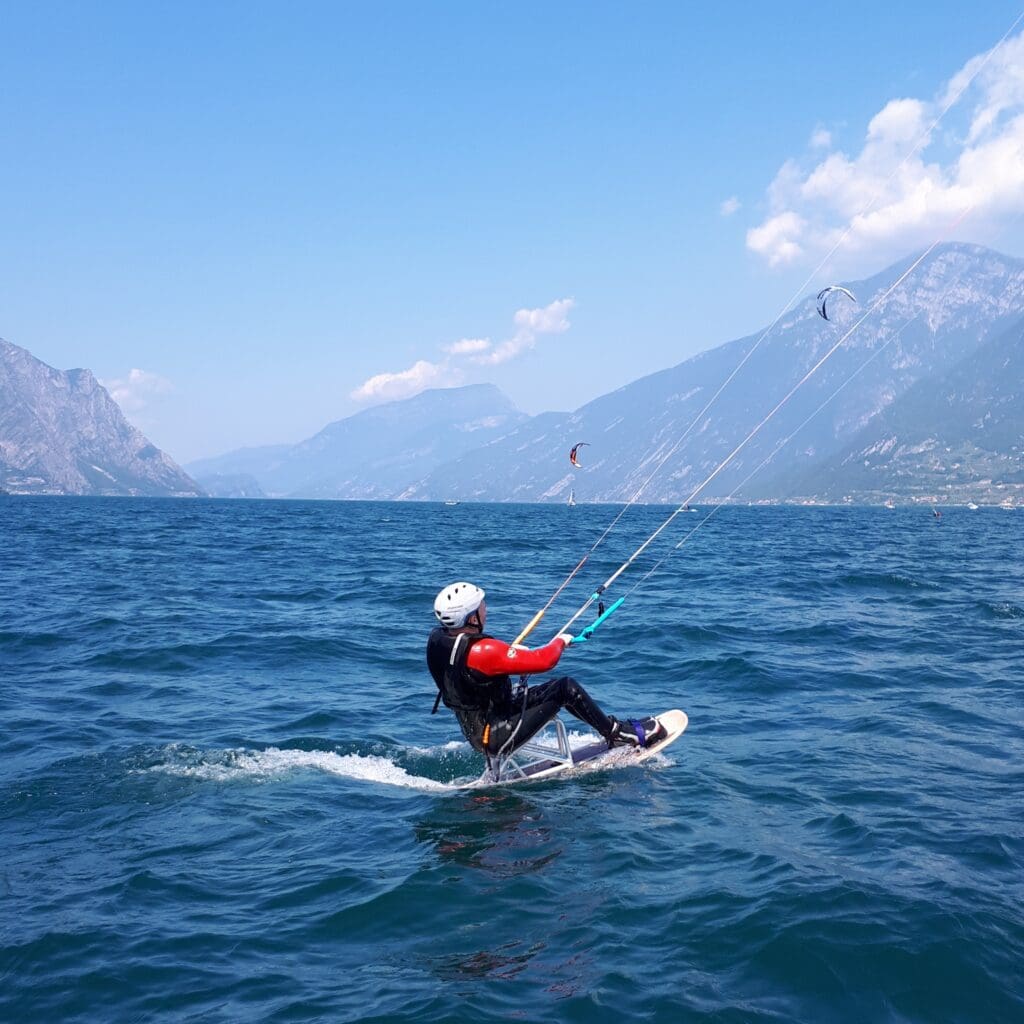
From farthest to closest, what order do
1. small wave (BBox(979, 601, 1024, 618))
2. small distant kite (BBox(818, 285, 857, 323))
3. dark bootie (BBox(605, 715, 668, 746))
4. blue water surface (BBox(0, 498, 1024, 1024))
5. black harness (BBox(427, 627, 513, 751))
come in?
1. small wave (BBox(979, 601, 1024, 618))
2. small distant kite (BBox(818, 285, 857, 323))
3. dark bootie (BBox(605, 715, 668, 746))
4. black harness (BBox(427, 627, 513, 751))
5. blue water surface (BBox(0, 498, 1024, 1024))

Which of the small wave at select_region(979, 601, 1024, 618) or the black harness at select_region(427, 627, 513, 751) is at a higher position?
the black harness at select_region(427, 627, 513, 751)

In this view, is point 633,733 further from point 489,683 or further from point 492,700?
point 489,683

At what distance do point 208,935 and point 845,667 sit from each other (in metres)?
14.0

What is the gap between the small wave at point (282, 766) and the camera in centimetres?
1168

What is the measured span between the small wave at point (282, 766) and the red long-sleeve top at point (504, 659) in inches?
73.5

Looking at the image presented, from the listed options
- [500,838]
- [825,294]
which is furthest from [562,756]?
[825,294]

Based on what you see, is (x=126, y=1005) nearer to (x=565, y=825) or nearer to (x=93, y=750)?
(x=565, y=825)

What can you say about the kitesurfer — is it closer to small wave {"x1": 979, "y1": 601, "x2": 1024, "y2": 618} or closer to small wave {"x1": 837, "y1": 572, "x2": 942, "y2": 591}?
small wave {"x1": 979, "y1": 601, "x2": 1024, "y2": 618}

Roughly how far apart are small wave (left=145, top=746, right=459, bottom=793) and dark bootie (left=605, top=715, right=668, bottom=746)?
2.22m

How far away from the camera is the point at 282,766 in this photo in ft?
39.8

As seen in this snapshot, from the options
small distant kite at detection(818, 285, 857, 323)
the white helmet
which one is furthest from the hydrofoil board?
small distant kite at detection(818, 285, 857, 323)

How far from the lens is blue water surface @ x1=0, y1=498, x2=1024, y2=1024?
21.8ft

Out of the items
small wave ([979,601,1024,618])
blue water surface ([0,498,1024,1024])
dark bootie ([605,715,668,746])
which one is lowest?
small wave ([979,601,1024,618])

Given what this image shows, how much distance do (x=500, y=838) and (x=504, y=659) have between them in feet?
6.45
